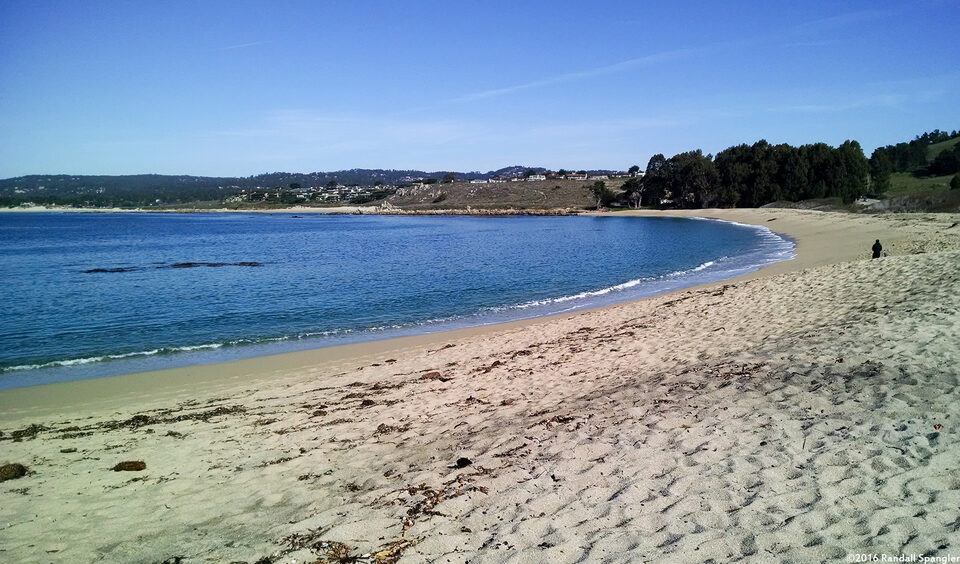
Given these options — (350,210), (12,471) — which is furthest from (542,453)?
(350,210)

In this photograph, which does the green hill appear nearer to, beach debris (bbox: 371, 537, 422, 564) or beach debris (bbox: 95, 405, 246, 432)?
beach debris (bbox: 95, 405, 246, 432)

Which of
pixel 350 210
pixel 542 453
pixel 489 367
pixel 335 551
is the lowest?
pixel 489 367

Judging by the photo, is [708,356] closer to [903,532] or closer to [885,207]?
[903,532]

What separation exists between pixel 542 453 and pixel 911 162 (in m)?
122

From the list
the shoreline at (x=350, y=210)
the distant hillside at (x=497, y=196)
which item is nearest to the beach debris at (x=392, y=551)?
the shoreline at (x=350, y=210)

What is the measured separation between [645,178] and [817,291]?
107326 mm

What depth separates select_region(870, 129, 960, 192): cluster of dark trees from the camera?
8138cm

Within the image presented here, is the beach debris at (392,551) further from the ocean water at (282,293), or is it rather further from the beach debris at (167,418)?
the ocean water at (282,293)

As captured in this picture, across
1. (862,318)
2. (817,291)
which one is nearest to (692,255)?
(817,291)

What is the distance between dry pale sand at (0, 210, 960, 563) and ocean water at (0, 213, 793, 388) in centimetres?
382

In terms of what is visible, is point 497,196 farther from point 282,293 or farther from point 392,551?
point 392,551

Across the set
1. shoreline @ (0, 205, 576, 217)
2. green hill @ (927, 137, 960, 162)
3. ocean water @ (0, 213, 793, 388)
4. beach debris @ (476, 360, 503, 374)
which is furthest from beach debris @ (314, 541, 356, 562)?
green hill @ (927, 137, 960, 162)

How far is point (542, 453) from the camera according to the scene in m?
6.28

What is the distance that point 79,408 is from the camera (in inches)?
424
